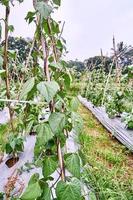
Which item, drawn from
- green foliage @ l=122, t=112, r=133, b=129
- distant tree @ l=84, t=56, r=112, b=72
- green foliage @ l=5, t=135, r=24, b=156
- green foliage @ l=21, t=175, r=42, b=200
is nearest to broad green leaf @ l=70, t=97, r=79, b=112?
green foliage @ l=21, t=175, r=42, b=200

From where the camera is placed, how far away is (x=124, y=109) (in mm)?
5676

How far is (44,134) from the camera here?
4.58 ft

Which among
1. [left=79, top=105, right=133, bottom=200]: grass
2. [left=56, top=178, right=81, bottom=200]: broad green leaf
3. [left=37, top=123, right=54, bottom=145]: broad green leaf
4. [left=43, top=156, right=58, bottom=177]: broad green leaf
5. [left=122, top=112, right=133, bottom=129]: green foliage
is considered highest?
[left=37, top=123, right=54, bottom=145]: broad green leaf

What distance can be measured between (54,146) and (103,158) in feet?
6.54

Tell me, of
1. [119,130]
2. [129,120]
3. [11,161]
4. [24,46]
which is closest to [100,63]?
[24,46]

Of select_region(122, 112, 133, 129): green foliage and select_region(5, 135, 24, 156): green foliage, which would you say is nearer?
select_region(5, 135, 24, 156): green foliage

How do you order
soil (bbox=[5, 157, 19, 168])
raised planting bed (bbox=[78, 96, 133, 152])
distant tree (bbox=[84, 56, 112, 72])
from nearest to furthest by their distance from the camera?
soil (bbox=[5, 157, 19, 168])
raised planting bed (bbox=[78, 96, 133, 152])
distant tree (bbox=[84, 56, 112, 72])

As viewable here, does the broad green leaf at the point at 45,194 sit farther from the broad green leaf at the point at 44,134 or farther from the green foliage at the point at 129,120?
the green foliage at the point at 129,120

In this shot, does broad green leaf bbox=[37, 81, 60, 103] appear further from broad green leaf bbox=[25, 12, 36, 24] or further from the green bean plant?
broad green leaf bbox=[25, 12, 36, 24]

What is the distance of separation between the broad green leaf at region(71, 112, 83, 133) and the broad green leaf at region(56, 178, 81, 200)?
0.23m

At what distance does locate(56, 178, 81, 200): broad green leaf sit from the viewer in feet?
4.53

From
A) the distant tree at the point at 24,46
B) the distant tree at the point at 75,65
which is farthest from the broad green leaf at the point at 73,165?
the distant tree at the point at 24,46

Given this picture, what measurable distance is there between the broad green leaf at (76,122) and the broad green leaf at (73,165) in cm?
11

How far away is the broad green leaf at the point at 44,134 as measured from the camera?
4.54 ft
